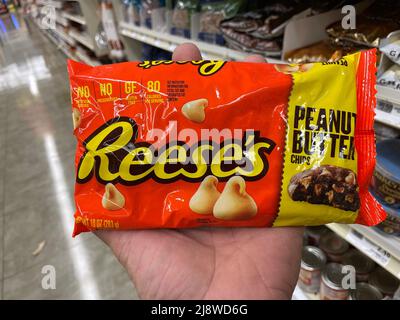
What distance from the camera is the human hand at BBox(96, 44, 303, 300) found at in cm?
55

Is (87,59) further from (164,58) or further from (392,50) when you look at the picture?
(392,50)

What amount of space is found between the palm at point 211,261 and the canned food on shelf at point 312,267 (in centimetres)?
46

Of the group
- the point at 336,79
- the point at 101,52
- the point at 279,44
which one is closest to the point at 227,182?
the point at 336,79

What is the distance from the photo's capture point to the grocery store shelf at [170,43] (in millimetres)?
982

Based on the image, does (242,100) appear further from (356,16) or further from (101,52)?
(101,52)

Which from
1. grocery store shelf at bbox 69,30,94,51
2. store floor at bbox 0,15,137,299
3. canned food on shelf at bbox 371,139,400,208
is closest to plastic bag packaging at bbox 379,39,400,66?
canned food on shelf at bbox 371,139,400,208

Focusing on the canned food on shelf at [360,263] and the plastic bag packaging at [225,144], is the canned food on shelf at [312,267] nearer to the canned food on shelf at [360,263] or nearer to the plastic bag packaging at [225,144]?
the canned food on shelf at [360,263]

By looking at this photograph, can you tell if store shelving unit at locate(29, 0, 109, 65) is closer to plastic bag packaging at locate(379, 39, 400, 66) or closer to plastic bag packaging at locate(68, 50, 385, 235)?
plastic bag packaging at locate(68, 50, 385, 235)

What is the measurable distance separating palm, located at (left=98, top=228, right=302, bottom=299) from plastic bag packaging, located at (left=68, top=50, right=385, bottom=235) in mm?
34

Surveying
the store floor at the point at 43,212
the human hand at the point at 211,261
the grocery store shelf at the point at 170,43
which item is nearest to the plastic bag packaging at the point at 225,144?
the human hand at the point at 211,261

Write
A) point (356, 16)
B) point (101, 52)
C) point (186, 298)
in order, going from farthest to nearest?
point (101, 52) → point (356, 16) → point (186, 298)

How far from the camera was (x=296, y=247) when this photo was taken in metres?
0.61

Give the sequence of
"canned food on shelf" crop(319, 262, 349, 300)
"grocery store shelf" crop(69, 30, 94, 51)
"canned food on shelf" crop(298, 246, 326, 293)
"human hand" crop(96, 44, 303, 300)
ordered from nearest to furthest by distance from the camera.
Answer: "human hand" crop(96, 44, 303, 300)
"canned food on shelf" crop(319, 262, 349, 300)
"canned food on shelf" crop(298, 246, 326, 293)
"grocery store shelf" crop(69, 30, 94, 51)

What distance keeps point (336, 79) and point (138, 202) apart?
1.45 feet
